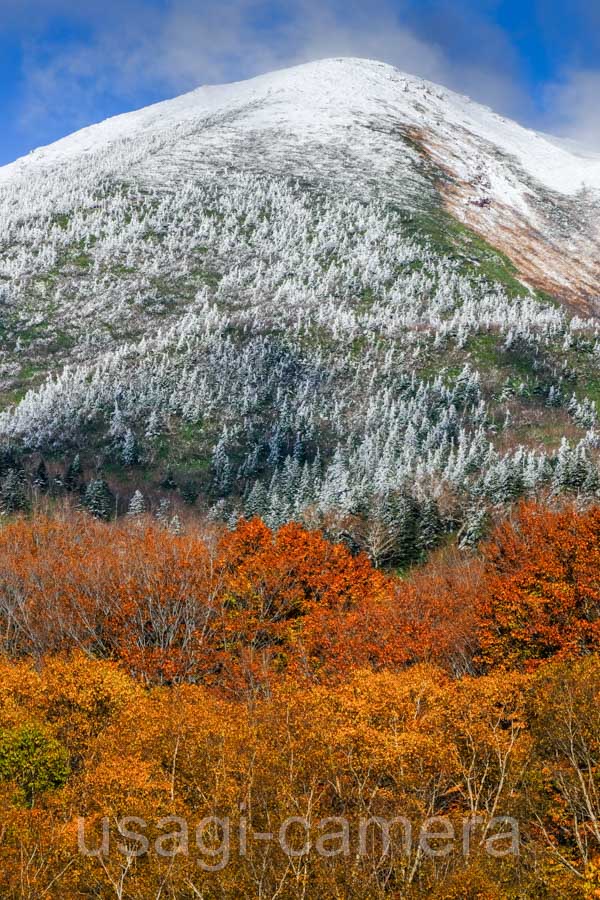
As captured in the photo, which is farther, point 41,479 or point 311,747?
point 41,479

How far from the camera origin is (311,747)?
27.6 meters

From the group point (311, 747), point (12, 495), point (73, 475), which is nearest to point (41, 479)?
point (73, 475)

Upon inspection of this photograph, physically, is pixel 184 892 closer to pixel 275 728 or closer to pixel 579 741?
pixel 275 728

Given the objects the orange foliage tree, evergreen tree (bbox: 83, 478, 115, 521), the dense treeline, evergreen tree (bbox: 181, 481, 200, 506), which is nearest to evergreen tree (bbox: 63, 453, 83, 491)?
evergreen tree (bbox: 83, 478, 115, 521)

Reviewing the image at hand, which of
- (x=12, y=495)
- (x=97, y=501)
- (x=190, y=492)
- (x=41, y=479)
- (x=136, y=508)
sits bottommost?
(x=136, y=508)

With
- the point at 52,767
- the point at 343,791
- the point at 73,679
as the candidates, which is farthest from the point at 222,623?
the point at 343,791

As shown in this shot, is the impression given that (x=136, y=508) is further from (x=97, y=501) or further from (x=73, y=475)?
(x=73, y=475)

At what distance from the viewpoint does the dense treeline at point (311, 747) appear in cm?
2236

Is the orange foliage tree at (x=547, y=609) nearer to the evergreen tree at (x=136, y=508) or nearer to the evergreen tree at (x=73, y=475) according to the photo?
the evergreen tree at (x=136, y=508)

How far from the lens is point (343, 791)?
26.7m

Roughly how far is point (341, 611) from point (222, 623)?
1092cm

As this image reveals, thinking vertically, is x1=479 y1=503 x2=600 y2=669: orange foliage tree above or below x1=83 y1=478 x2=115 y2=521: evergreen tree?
above

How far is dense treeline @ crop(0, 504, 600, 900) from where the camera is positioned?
73.4ft

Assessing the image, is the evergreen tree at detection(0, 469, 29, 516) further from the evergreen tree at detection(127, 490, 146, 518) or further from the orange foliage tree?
the orange foliage tree
